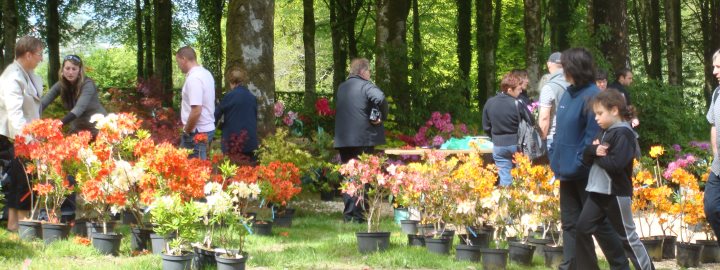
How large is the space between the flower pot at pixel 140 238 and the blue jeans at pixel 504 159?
4.34 m

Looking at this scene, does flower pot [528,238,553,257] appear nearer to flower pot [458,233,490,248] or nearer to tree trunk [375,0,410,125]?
flower pot [458,233,490,248]

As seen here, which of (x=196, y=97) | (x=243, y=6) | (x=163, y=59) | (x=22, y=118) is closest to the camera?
(x=22, y=118)

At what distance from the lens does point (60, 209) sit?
8656 millimetres

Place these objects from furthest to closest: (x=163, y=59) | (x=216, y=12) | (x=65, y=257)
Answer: (x=216, y=12), (x=163, y=59), (x=65, y=257)

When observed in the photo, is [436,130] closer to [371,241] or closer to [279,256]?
[371,241]

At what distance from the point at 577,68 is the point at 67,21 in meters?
31.6

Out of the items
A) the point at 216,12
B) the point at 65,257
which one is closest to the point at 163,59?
the point at 216,12

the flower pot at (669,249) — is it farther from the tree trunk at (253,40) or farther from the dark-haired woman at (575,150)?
the tree trunk at (253,40)

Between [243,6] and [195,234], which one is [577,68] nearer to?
[195,234]

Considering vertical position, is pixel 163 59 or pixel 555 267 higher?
pixel 163 59

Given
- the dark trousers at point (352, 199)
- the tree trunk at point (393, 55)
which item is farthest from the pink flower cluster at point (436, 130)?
the dark trousers at point (352, 199)

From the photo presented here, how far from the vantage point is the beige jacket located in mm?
8148

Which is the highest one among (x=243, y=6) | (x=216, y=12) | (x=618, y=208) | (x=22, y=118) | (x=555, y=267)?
(x=216, y=12)

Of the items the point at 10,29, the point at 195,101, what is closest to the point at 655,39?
the point at 10,29
